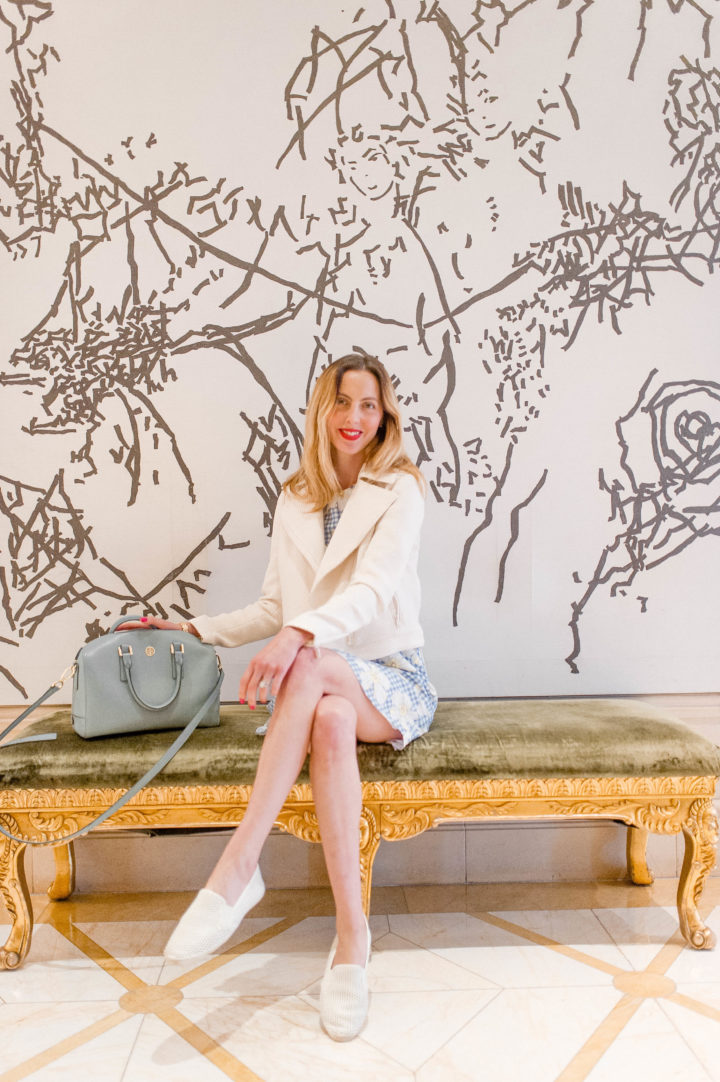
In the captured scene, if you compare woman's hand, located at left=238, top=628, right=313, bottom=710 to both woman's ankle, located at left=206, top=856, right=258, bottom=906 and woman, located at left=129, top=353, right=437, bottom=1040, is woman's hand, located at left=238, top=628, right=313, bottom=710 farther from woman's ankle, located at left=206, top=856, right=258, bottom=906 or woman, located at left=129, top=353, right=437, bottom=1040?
woman's ankle, located at left=206, top=856, right=258, bottom=906

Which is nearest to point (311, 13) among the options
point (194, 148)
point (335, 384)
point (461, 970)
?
point (194, 148)

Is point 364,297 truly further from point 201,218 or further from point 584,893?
point 584,893

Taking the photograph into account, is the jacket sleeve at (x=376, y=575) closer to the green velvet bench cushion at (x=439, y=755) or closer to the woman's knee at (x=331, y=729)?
the woman's knee at (x=331, y=729)

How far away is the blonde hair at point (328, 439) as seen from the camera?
7.76 feet

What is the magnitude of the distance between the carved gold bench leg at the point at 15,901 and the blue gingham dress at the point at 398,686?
3.40 ft

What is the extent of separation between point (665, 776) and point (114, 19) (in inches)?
119

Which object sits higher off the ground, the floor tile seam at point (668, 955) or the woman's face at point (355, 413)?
the woman's face at point (355, 413)

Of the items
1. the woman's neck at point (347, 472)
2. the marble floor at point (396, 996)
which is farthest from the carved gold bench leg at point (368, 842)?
the woman's neck at point (347, 472)

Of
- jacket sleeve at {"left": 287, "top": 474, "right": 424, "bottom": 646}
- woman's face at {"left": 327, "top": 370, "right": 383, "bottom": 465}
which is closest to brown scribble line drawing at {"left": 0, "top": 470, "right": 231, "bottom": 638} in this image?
woman's face at {"left": 327, "top": 370, "right": 383, "bottom": 465}

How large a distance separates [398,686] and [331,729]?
334 mm

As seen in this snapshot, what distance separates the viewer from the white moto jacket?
219 cm

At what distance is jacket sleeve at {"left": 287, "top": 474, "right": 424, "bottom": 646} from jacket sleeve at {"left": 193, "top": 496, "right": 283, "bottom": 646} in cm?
33

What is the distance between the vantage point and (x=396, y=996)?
1.93m

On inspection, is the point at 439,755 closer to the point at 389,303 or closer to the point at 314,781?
the point at 314,781
